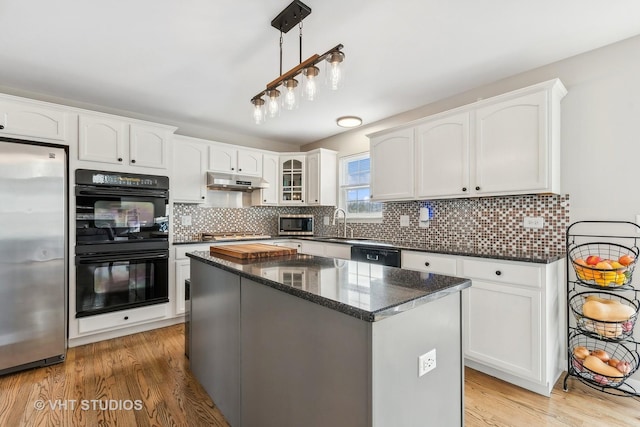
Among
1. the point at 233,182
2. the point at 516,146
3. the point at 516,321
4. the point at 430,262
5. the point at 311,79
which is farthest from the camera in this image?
the point at 233,182

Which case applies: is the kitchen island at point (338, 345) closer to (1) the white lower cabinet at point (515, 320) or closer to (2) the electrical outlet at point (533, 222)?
(1) the white lower cabinet at point (515, 320)

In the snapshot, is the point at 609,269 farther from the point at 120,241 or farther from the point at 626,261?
the point at 120,241

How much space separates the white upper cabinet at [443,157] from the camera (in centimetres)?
268

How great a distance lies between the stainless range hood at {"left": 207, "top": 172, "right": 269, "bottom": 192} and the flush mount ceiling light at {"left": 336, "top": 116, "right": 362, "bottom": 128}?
129cm

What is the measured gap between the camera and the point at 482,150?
8.39 ft

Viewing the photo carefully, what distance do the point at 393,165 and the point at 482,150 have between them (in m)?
0.90

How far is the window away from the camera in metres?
4.06

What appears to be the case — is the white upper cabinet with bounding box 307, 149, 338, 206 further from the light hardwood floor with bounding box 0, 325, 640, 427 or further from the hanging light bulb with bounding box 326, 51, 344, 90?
the hanging light bulb with bounding box 326, 51, 344, 90

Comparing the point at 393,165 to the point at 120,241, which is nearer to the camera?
the point at 120,241

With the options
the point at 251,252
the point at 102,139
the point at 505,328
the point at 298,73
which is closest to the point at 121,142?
the point at 102,139

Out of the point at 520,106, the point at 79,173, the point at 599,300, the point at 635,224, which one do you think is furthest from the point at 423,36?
the point at 79,173

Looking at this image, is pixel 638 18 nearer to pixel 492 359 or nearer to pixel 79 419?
pixel 492 359

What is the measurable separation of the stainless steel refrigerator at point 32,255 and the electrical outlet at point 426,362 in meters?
2.90

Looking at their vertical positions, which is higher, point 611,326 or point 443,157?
point 443,157
